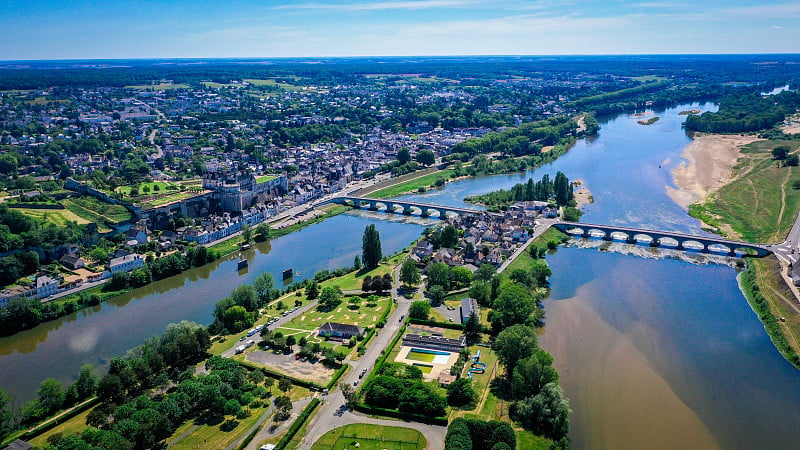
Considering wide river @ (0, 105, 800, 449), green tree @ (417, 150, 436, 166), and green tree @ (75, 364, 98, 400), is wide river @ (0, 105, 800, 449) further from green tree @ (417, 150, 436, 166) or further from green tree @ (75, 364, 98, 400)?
green tree @ (417, 150, 436, 166)

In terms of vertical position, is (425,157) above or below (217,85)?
below

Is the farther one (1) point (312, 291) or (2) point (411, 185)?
(2) point (411, 185)

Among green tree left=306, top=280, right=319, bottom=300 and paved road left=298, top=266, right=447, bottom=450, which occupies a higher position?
green tree left=306, top=280, right=319, bottom=300

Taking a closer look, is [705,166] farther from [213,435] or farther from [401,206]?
[213,435]

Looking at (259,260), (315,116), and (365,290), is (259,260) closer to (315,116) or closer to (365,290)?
(365,290)

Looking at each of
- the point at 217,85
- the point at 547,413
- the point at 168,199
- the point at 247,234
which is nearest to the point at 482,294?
the point at 547,413

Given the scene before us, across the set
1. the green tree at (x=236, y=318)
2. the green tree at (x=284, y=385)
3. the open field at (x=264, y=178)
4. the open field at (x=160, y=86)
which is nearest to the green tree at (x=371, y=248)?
the green tree at (x=236, y=318)

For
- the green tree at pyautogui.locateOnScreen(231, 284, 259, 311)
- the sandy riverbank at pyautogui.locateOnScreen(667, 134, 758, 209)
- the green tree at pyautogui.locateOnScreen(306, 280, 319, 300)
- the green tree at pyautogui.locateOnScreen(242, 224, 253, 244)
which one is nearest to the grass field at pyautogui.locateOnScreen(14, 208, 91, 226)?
the green tree at pyautogui.locateOnScreen(242, 224, 253, 244)
